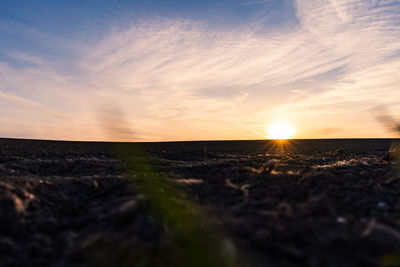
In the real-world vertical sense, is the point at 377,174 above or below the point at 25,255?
above

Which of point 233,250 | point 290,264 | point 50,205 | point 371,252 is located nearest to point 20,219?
point 50,205

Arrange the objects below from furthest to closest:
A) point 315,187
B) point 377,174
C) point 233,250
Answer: point 377,174
point 315,187
point 233,250

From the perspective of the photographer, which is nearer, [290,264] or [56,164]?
[290,264]

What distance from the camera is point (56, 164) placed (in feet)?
27.0

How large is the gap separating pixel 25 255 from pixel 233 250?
2.49 meters

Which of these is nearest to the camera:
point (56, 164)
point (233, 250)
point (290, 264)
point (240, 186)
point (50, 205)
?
point (290, 264)

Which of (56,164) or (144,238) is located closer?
(144,238)

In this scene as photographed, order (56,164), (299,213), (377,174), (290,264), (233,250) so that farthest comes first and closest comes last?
1. (56,164)
2. (377,174)
3. (299,213)
4. (233,250)
5. (290,264)

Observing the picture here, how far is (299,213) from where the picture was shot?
367 cm

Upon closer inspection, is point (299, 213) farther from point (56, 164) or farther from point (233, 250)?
point (56, 164)

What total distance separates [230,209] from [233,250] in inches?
53.3

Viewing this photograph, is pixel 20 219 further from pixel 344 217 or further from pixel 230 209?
pixel 344 217

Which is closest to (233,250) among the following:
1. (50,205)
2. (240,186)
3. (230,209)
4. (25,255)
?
(230,209)

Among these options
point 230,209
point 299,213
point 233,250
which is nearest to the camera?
point 233,250
